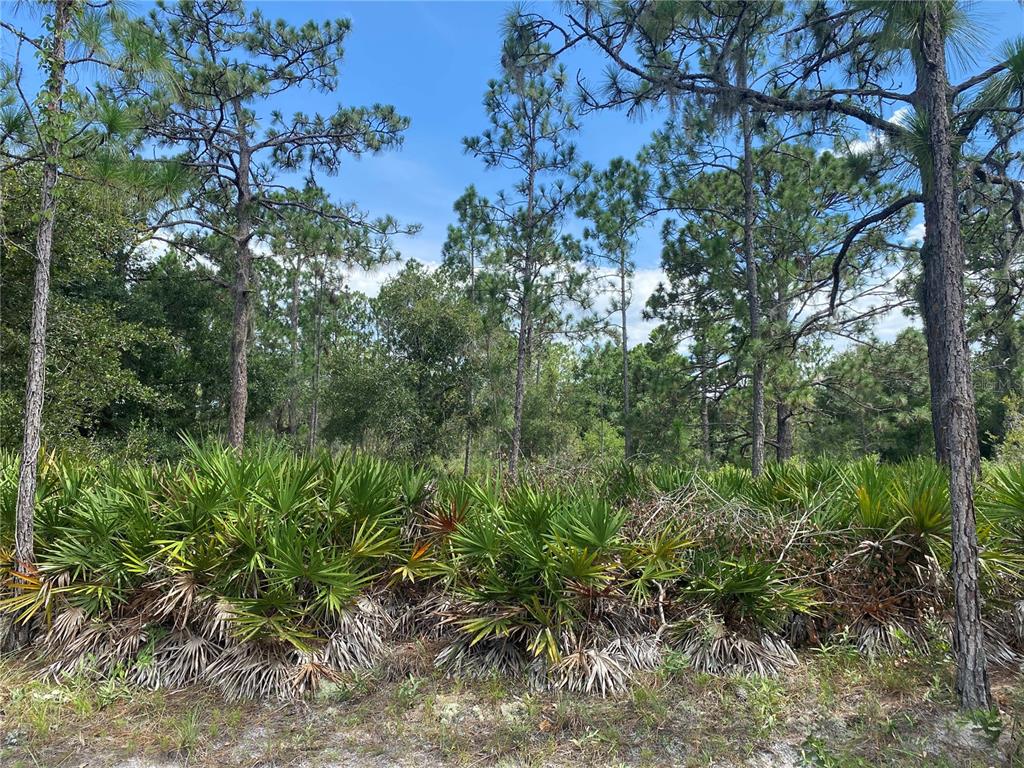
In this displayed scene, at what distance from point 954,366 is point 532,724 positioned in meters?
3.84

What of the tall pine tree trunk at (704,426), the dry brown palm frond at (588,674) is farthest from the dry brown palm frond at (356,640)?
the tall pine tree trunk at (704,426)

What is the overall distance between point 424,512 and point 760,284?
396 inches

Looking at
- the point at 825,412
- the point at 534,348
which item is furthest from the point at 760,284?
the point at 534,348

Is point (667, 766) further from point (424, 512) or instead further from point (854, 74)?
point (854, 74)

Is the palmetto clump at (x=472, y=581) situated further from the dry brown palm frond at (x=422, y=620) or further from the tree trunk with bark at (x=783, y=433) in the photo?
the tree trunk with bark at (x=783, y=433)

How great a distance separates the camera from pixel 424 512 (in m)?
5.48

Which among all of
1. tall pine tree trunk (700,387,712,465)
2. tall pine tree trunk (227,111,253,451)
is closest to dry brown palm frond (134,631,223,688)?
tall pine tree trunk (227,111,253,451)

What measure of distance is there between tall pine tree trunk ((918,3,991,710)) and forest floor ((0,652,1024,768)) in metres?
0.34

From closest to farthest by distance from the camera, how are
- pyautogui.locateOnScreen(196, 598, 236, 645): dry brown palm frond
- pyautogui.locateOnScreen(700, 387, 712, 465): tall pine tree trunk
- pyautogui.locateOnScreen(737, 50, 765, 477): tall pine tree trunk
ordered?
1. pyautogui.locateOnScreen(196, 598, 236, 645): dry brown palm frond
2. pyautogui.locateOnScreen(737, 50, 765, 477): tall pine tree trunk
3. pyautogui.locateOnScreen(700, 387, 712, 465): tall pine tree trunk

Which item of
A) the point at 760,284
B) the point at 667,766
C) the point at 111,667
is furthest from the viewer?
the point at 760,284

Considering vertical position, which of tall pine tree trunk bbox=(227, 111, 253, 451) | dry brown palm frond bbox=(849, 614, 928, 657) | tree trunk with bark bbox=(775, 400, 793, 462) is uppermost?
tall pine tree trunk bbox=(227, 111, 253, 451)

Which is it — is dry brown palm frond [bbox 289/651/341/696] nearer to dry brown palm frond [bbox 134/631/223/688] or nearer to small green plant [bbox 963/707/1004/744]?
dry brown palm frond [bbox 134/631/223/688]

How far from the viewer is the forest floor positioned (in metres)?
3.37

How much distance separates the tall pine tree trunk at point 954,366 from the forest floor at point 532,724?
13.4 inches
